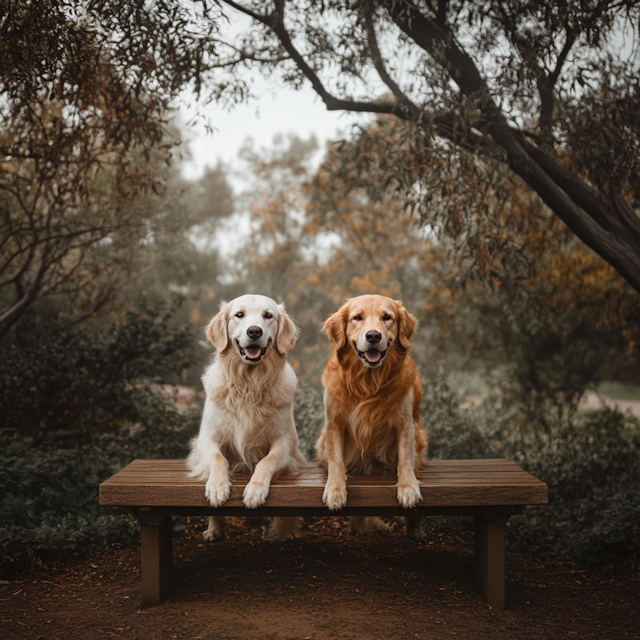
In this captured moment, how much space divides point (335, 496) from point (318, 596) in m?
0.77

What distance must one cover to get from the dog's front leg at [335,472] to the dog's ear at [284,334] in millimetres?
548

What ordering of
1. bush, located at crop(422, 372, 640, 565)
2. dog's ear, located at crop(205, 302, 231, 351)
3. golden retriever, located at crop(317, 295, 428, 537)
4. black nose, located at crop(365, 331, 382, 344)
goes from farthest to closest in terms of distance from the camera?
bush, located at crop(422, 372, 640, 565) → dog's ear, located at crop(205, 302, 231, 351) → golden retriever, located at crop(317, 295, 428, 537) → black nose, located at crop(365, 331, 382, 344)

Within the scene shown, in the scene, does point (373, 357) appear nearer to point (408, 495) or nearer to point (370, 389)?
point (370, 389)

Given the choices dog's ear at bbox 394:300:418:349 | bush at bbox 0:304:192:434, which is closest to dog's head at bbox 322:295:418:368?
dog's ear at bbox 394:300:418:349

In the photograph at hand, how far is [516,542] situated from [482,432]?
2265 mm

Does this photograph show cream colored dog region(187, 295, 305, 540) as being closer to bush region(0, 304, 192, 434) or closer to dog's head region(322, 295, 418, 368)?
dog's head region(322, 295, 418, 368)

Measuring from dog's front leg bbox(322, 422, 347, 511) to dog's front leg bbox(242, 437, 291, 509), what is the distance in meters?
0.28

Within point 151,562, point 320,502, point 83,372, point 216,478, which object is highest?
point 83,372

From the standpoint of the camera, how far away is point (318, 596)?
10.9 ft

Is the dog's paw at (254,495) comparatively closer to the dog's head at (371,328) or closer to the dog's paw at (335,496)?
the dog's paw at (335,496)

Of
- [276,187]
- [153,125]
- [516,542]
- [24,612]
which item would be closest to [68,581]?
[24,612]

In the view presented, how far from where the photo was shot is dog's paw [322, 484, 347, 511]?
298cm

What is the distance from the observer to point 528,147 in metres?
4.60

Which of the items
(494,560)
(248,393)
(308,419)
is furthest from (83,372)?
(494,560)
